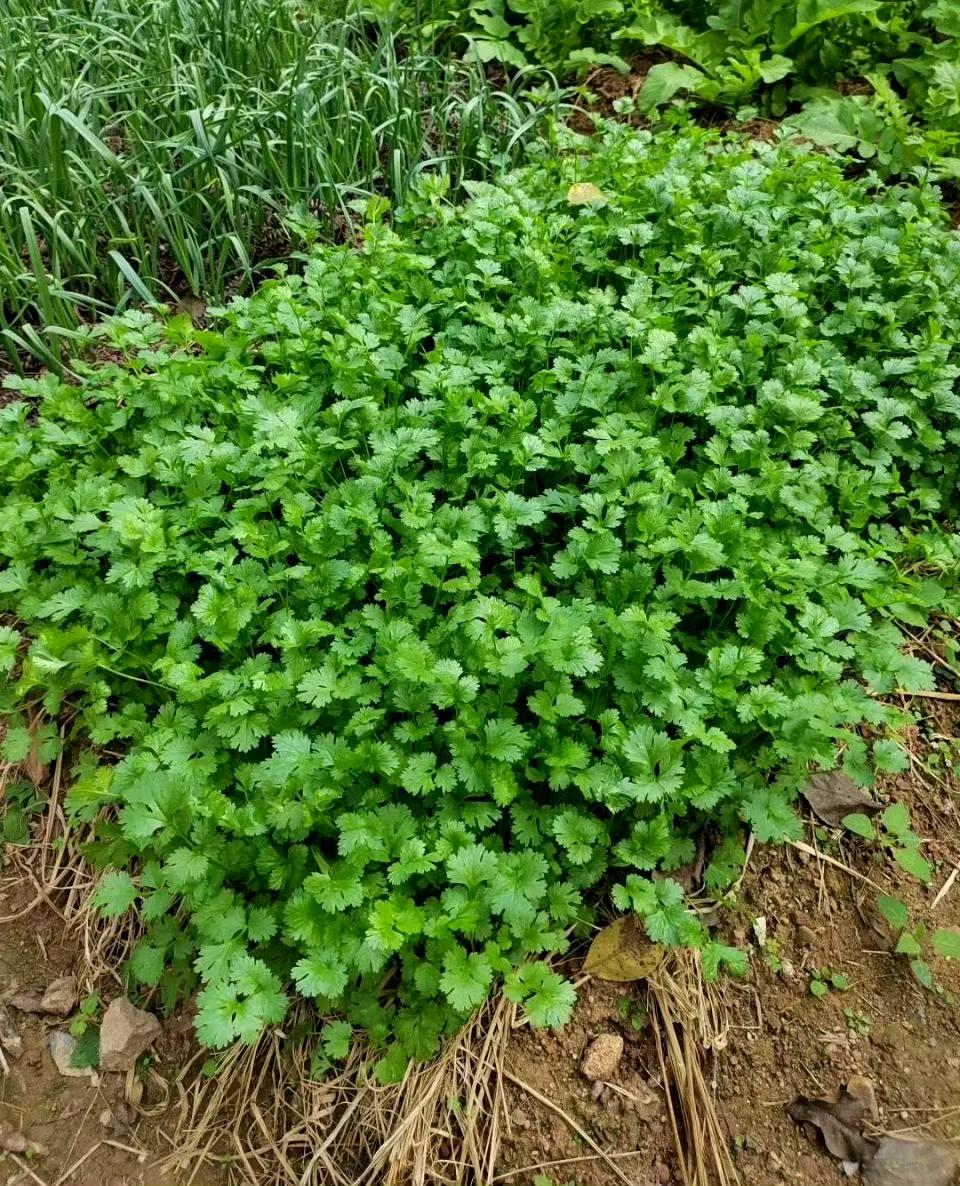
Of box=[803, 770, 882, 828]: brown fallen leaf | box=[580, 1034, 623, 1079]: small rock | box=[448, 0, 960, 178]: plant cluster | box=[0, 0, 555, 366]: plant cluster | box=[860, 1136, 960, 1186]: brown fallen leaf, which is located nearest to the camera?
box=[860, 1136, 960, 1186]: brown fallen leaf

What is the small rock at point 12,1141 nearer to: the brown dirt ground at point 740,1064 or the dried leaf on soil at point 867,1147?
the brown dirt ground at point 740,1064

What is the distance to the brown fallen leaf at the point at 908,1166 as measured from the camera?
1.66m

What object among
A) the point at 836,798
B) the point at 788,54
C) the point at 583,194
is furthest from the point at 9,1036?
the point at 788,54

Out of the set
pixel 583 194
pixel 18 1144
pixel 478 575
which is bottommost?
pixel 18 1144

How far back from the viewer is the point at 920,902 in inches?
79.2

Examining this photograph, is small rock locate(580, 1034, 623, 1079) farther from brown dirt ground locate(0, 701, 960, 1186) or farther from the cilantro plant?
the cilantro plant

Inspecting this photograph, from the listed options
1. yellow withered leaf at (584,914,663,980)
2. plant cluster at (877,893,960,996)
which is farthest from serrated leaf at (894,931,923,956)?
yellow withered leaf at (584,914,663,980)

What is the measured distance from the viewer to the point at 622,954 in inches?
73.4

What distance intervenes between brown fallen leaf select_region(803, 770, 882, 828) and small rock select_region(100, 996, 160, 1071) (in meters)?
1.62

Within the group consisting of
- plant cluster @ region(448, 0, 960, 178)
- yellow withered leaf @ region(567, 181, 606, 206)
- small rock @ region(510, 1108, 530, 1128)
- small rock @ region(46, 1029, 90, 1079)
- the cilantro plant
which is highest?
plant cluster @ region(448, 0, 960, 178)

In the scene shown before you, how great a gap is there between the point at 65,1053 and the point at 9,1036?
0.49ft

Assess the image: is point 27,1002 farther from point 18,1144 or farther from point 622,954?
point 622,954

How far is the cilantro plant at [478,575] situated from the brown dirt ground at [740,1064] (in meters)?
0.17

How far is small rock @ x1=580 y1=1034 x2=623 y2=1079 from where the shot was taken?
1.77 m
